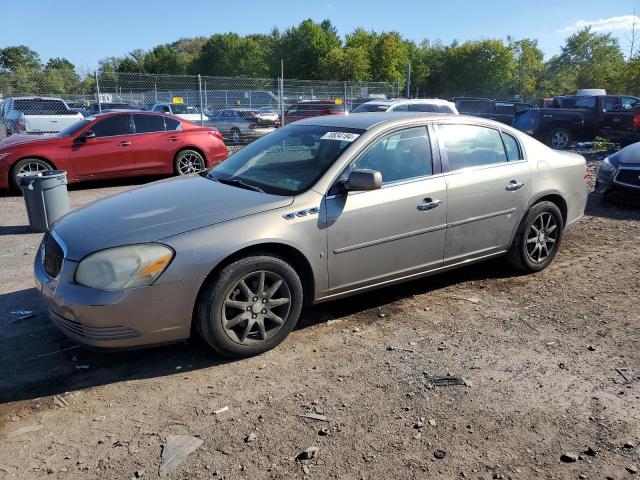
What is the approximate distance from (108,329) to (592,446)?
2.75m

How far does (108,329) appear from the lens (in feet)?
10.5

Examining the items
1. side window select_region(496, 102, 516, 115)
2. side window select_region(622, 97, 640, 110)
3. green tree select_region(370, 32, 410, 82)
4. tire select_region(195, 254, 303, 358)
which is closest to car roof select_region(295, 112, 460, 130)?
tire select_region(195, 254, 303, 358)

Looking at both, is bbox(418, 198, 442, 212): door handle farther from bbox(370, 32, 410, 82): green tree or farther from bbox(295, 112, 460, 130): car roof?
bbox(370, 32, 410, 82): green tree

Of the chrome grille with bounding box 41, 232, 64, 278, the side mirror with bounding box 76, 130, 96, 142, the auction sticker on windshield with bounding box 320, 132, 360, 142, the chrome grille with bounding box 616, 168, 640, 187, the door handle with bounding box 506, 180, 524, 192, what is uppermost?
the auction sticker on windshield with bounding box 320, 132, 360, 142

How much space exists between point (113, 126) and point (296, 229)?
789 cm

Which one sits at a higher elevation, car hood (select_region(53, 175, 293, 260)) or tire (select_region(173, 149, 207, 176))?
car hood (select_region(53, 175, 293, 260))

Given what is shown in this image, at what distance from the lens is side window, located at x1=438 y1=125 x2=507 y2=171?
458cm

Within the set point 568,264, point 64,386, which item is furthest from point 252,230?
point 568,264

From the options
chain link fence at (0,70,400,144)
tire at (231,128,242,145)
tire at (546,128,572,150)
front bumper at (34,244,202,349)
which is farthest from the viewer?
tire at (231,128,242,145)

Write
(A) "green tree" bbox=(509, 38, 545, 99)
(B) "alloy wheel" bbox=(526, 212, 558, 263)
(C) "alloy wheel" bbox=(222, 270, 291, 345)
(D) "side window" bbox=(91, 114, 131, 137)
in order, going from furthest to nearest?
(A) "green tree" bbox=(509, 38, 545, 99) → (D) "side window" bbox=(91, 114, 131, 137) → (B) "alloy wheel" bbox=(526, 212, 558, 263) → (C) "alloy wheel" bbox=(222, 270, 291, 345)

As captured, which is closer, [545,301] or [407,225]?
[407,225]

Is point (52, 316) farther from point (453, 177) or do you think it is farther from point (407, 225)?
point (453, 177)

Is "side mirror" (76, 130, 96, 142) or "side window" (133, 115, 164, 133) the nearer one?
"side mirror" (76, 130, 96, 142)

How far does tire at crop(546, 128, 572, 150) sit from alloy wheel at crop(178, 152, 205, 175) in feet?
37.9
